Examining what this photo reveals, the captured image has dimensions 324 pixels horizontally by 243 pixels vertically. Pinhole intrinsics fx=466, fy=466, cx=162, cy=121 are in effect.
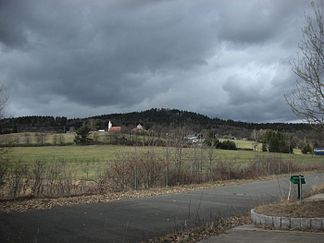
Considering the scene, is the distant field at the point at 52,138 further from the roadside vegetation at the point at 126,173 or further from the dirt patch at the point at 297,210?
→ the dirt patch at the point at 297,210

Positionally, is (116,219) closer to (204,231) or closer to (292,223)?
(204,231)

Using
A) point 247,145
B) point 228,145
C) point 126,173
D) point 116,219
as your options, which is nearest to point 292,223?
point 116,219

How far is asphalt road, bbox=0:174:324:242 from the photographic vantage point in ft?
35.4

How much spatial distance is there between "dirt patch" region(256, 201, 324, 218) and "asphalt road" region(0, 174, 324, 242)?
213 cm

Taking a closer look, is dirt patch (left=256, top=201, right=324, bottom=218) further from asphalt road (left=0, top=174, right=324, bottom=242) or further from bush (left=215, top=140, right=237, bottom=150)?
bush (left=215, top=140, right=237, bottom=150)

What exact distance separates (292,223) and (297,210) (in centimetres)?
80

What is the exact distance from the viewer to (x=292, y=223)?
10805mm

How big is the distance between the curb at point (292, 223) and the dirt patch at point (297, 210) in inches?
10.5

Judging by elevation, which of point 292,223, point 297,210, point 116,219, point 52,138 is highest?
point 52,138

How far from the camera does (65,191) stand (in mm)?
20344

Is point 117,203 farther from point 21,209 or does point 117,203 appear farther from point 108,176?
point 108,176

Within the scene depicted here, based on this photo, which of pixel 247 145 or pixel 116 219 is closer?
pixel 116 219

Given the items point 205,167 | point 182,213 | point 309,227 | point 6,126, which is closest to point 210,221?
point 182,213

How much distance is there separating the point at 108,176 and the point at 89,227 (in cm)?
1185
